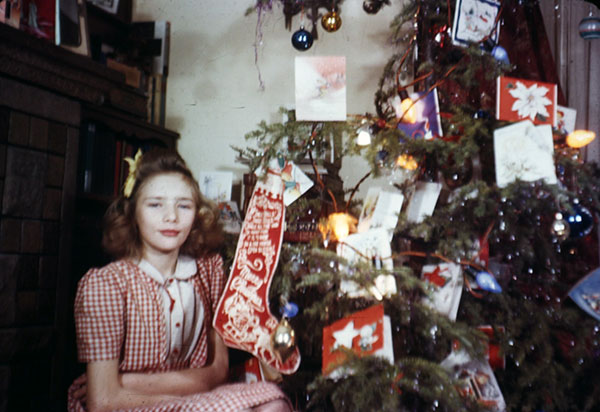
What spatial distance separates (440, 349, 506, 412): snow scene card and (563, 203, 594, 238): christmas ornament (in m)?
0.52

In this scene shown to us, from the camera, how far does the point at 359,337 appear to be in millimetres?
1299

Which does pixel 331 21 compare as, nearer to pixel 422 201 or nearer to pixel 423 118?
pixel 423 118

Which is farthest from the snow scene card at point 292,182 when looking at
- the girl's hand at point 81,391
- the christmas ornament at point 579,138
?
the christmas ornament at point 579,138

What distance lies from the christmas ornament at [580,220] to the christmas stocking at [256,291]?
902 mm

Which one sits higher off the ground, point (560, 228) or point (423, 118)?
point (423, 118)

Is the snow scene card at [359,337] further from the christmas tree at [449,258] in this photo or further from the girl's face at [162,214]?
the girl's face at [162,214]

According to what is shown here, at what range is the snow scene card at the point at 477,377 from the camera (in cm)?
131

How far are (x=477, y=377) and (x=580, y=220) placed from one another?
→ 0.59 m

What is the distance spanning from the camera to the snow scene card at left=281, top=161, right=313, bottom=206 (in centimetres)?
147

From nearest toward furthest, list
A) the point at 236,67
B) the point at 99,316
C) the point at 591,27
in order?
the point at 99,316
the point at 591,27
the point at 236,67

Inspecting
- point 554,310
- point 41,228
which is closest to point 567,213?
point 554,310

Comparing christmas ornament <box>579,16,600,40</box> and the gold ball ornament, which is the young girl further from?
christmas ornament <box>579,16,600,40</box>

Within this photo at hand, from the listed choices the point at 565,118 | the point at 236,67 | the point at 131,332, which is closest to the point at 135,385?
the point at 131,332

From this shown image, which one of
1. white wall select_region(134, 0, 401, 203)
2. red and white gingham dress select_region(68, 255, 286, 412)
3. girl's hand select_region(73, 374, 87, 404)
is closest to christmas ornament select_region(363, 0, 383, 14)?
white wall select_region(134, 0, 401, 203)
